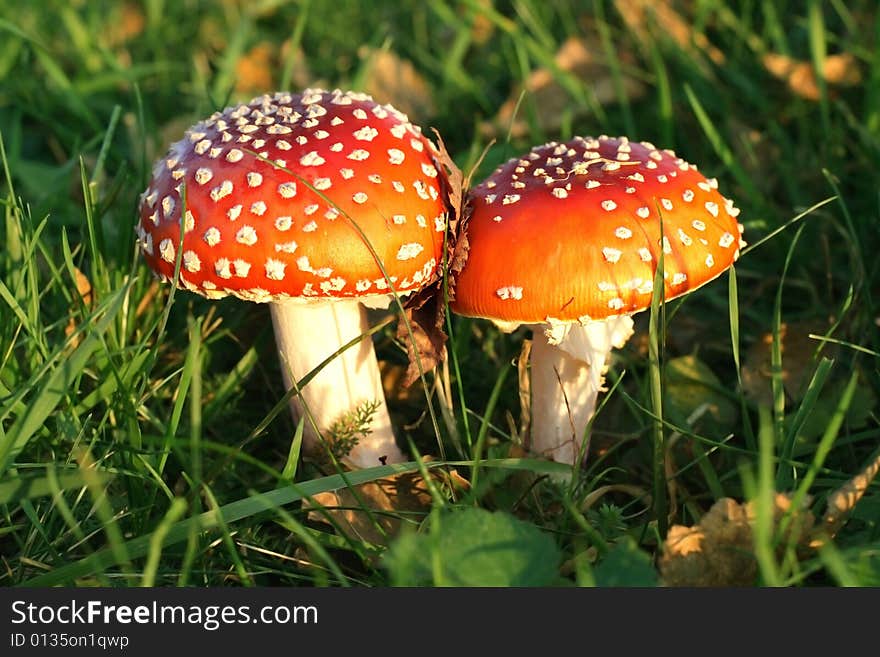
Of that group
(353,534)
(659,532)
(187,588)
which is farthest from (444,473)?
(187,588)

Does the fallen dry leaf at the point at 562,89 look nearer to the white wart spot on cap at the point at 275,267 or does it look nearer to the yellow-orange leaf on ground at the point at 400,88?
the yellow-orange leaf on ground at the point at 400,88

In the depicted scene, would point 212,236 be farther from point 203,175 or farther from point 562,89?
point 562,89

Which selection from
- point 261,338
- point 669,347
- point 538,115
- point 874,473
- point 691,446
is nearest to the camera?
point 874,473

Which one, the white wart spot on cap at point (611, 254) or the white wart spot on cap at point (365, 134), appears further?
the white wart spot on cap at point (365, 134)

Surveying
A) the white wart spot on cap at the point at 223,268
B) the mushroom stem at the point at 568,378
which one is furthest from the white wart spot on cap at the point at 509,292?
the white wart spot on cap at the point at 223,268

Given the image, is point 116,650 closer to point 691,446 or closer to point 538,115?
point 691,446

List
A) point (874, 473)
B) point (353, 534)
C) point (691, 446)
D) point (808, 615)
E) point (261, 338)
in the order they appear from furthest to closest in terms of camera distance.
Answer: point (261, 338) < point (691, 446) < point (353, 534) < point (874, 473) < point (808, 615)
